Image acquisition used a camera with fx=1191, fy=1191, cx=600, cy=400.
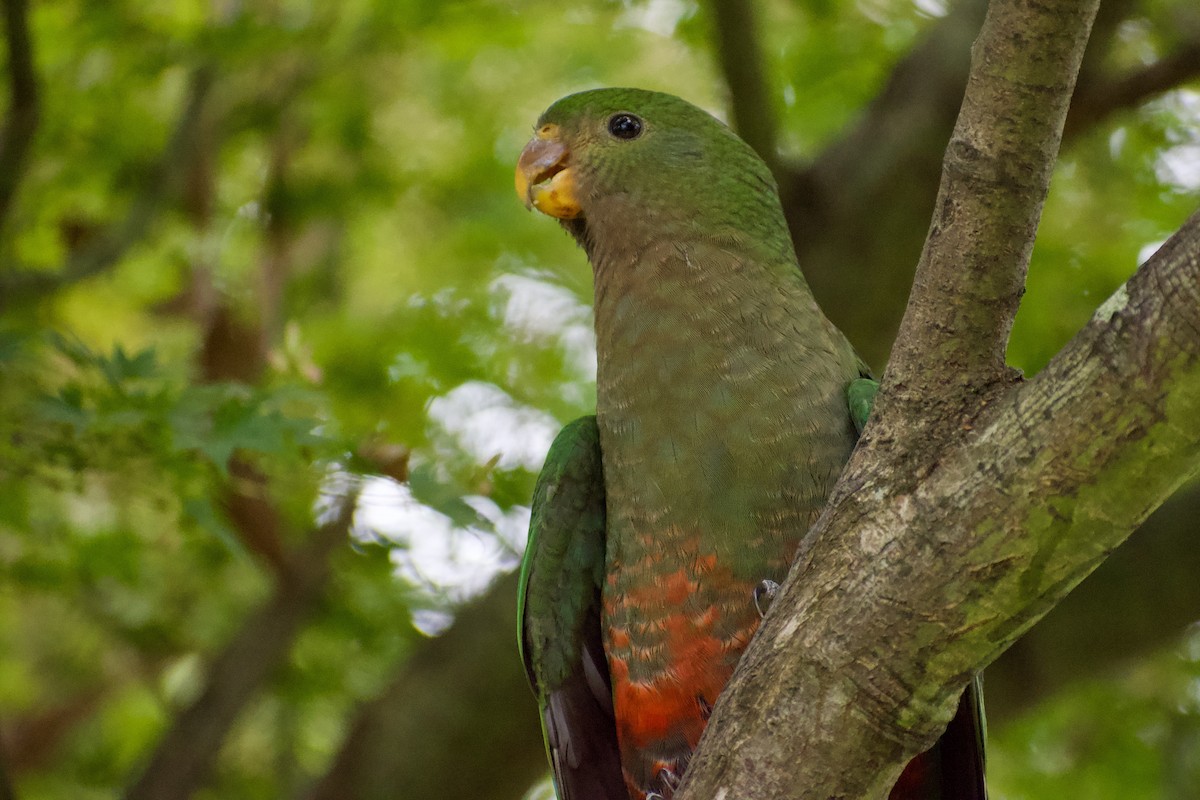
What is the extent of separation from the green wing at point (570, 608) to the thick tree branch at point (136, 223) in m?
2.05

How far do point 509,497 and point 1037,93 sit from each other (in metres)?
2.68

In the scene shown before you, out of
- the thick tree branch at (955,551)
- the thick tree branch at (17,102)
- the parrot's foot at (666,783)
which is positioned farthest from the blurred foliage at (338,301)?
the thick tree branch at (955,551)

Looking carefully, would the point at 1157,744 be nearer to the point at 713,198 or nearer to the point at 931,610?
the point at 713,198

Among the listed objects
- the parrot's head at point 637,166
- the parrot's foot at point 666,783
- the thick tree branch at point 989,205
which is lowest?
the parrot's foot at point 666,783

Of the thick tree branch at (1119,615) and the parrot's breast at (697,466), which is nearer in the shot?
the parrot's breast at (697,466)

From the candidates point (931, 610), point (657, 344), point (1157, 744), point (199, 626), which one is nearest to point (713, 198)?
point (657, 344)

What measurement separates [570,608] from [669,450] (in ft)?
2.03

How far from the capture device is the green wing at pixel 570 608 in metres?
3.29

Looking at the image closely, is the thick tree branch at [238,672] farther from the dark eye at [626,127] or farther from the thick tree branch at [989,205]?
the thick tree branch at [989,205]

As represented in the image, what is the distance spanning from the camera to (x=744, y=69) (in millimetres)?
4336

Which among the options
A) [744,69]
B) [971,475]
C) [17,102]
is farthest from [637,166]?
[17,102]

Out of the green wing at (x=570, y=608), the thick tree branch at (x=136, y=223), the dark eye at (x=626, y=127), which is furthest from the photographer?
the thick tree branch at (x=136, y=223)

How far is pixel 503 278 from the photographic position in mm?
5582

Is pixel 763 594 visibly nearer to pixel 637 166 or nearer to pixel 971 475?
pixel 971 475
